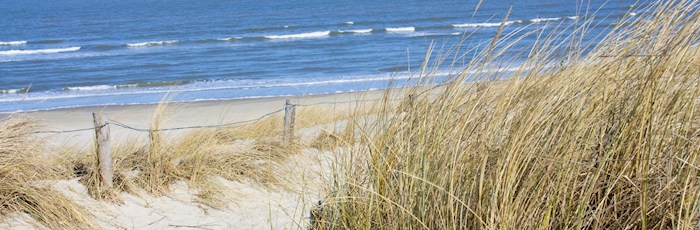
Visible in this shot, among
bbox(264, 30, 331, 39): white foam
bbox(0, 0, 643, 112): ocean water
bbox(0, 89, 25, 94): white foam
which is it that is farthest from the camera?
bbox(264, 30, 331, 39): white foam

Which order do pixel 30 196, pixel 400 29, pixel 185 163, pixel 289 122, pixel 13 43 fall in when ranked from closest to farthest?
pixel 30 196 < pixel 185 163 < pixel 289 122 < pixel 13 43 < pixel 400 29

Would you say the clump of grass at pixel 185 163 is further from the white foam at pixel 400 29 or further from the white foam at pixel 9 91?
the white foam at pixel 400 29

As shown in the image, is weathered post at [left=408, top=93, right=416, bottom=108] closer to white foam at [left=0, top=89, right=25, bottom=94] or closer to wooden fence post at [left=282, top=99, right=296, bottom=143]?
wooden fence post at [left=282, top=99, right=296, bottom=143]

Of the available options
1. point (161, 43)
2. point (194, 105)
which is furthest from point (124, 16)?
point (194, 105)

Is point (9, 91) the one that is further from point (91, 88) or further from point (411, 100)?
point (411, 100)

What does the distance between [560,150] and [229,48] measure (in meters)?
29.6

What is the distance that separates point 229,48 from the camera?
32.0 m

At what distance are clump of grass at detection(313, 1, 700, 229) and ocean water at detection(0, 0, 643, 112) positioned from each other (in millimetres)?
1529

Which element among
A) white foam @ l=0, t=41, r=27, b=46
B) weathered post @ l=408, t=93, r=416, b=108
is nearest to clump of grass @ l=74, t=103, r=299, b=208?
weathered post @ l=408, t=93, r=416, b=108

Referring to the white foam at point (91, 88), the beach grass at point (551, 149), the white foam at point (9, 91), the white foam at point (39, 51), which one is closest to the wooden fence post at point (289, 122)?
the beach grass at point (551, 149)

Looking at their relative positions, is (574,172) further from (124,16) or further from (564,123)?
(124,16)

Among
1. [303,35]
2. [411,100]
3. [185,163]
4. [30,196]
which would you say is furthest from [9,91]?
[411,100]

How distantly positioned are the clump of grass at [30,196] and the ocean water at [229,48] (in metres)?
1.70

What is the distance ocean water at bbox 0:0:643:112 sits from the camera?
20734mm
